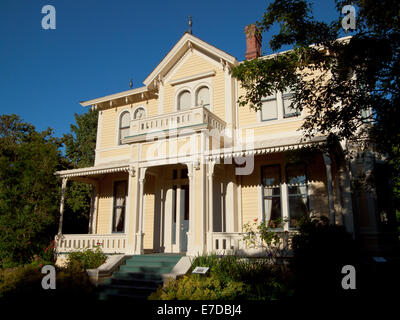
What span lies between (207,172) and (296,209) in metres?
3.35

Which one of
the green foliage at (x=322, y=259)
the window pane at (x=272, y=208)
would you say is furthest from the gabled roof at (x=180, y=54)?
the green foliage at (x=322, y=259)

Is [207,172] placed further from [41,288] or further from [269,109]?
[41,288]

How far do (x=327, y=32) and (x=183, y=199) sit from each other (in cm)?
821

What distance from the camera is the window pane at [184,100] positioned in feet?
47.6

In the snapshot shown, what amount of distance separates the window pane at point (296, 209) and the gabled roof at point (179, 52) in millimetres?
6161

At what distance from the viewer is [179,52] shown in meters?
14.8

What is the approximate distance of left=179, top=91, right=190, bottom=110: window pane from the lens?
1451 centimetres

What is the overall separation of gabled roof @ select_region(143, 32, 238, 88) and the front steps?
26.0ft

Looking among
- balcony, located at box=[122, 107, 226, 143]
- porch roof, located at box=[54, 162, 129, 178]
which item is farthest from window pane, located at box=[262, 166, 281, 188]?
porch roof, located at box=[54, 162, 129, 178]

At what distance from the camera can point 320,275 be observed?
24.8 ft

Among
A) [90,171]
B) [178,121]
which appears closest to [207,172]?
[178,121]

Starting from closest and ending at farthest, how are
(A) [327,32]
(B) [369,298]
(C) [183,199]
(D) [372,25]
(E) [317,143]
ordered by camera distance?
(D) [372,25]
(A) [327,32]
(B) [369,298]
(E) [317,143]
(C) [183,199]

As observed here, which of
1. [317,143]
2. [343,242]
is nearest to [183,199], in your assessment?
[317,143]

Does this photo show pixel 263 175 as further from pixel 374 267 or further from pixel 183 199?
pixel 374 267
